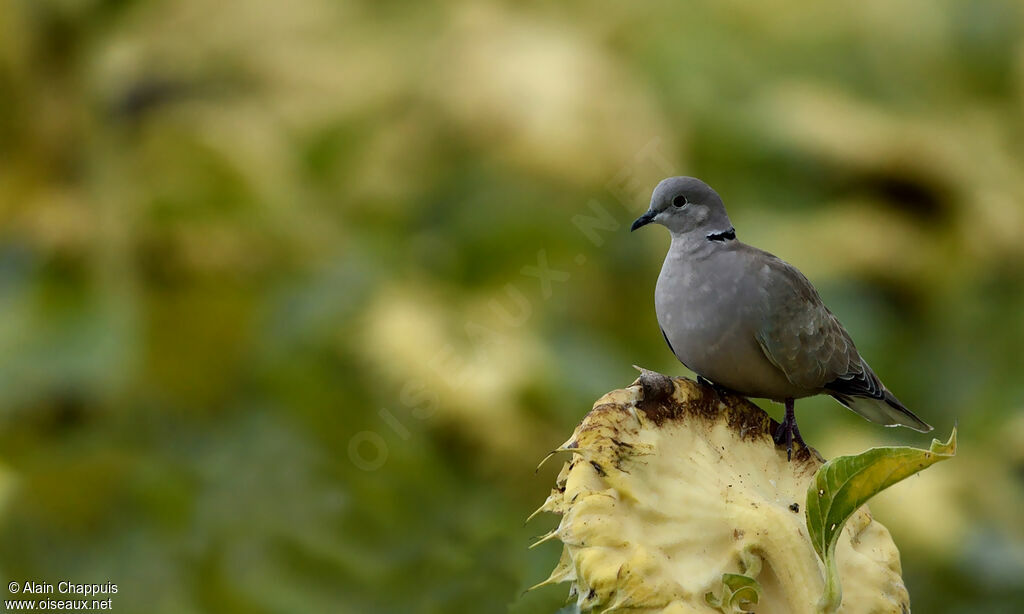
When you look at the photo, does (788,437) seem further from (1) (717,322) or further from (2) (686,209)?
(2) (686,209)

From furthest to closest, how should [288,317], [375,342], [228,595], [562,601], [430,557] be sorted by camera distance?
[288,317]
[375,342]
[228,595]
[430,557]
[562,601]

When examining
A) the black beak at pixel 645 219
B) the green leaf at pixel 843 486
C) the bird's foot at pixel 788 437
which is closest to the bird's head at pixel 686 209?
the black beak at pixel 645 219

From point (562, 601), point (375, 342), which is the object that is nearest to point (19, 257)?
point (375, 342)

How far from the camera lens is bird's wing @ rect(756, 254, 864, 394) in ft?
4.62

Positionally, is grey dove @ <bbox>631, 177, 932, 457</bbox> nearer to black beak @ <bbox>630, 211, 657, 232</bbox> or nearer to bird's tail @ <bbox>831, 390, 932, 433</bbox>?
black beak @ <bbox>630, 211, 657, 232</bbox>

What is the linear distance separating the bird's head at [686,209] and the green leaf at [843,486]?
52 centimetres

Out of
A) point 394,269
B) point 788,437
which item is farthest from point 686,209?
point 394,269

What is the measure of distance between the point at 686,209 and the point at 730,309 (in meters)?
0.14

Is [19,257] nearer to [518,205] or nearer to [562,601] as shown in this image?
[518,205]

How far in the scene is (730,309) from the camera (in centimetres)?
138

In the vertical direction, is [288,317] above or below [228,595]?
above

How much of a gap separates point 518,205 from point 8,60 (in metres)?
1.59

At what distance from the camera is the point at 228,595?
2.69 metres

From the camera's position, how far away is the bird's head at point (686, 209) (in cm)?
141
